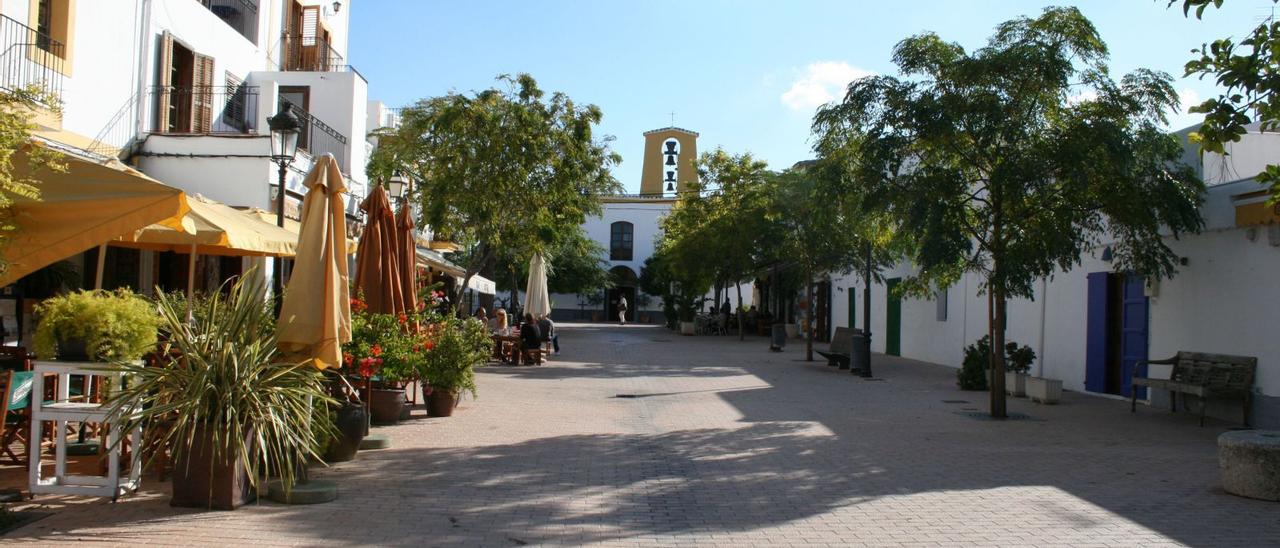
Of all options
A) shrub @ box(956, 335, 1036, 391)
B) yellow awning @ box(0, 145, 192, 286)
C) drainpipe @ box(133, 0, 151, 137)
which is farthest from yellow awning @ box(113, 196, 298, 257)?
shrub @ box(956, 335, 1036, 391)

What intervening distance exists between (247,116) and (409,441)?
12853mm

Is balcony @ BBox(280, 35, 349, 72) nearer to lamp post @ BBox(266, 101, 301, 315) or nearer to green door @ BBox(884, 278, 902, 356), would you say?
Answer: lamp post @ BBox(266, 101, 301, 315)

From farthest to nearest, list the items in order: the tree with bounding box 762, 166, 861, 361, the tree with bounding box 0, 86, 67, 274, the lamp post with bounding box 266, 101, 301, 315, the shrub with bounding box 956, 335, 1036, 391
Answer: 1. the tree with bounding box 762, 166, 861, 361
2. the shrub with bounding box 956, 335, 1036, 391
3. the lamp post with bounding box 266, 101, 301, 315
4. the tree with bounding box 0, 86, 67, 274

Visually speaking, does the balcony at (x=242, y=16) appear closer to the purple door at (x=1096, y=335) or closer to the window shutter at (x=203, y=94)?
the window shutter at (x=203, y=94)

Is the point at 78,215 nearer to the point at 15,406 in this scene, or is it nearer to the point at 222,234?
the point at 15,406

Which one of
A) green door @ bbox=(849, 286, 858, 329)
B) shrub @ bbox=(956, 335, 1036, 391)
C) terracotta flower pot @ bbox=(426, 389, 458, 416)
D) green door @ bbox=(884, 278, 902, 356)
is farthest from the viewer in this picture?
green door @ bbox=(849, 286, 858, 329)

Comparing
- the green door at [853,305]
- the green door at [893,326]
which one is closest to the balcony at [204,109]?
the green door at [893,326]

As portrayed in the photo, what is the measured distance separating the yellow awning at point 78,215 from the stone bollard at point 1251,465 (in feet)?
27.5

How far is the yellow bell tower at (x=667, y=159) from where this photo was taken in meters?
63.6

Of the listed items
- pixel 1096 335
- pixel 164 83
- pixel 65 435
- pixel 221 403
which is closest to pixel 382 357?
pixel 65 435

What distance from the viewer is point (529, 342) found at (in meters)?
20.7

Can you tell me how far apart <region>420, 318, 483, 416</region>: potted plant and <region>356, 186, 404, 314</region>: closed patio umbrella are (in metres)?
0.67

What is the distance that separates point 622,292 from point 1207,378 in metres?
53.8

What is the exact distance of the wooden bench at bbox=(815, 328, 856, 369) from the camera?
827 inches
